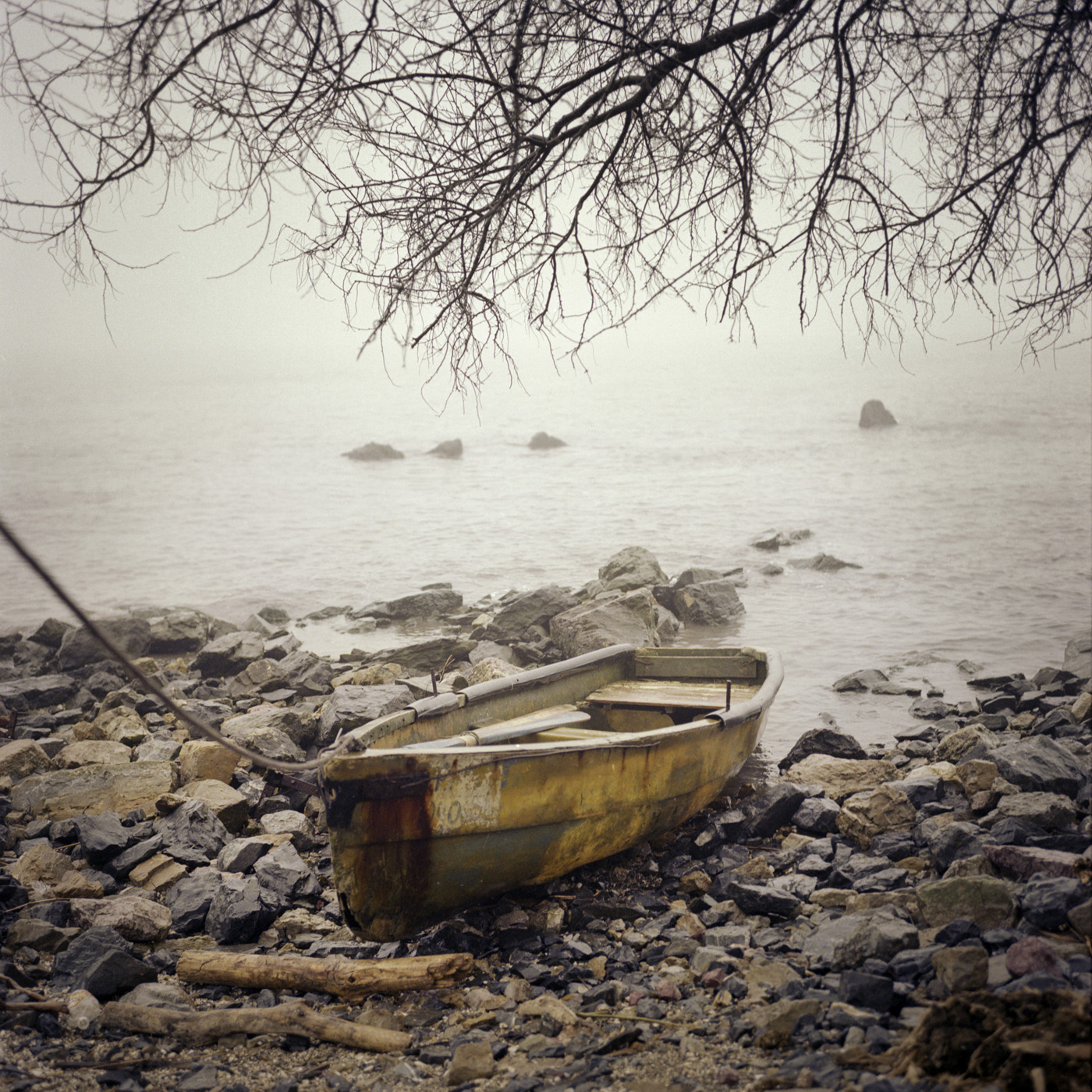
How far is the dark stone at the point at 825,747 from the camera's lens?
712 centimetres

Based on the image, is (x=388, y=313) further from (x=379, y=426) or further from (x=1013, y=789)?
(x=379, y=426)

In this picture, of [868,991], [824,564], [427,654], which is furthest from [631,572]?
[868,991]

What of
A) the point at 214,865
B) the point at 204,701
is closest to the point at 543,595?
the point at 204,701

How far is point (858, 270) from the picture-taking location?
4578mm

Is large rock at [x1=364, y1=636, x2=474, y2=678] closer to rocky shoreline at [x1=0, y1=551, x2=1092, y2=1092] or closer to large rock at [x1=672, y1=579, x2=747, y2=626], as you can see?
rocky shoreline at [x1=0, y1=551, x2=1092, y2=1092]

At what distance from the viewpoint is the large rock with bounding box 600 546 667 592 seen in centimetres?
1312

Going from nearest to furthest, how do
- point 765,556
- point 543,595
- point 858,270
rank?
point 858,270
point 543,595
point 765,556

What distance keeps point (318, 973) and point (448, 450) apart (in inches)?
1574

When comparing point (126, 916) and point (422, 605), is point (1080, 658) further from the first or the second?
point (126, 916)

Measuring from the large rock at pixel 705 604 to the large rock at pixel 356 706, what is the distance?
6540 millimetres

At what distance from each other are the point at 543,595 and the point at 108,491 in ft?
76.0

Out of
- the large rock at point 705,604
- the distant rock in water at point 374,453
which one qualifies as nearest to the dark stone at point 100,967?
the large rock at point 705,604

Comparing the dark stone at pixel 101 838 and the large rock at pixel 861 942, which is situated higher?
the large rock at pixel 861 942

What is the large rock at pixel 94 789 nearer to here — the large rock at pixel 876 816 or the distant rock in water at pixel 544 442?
the large rock at pixel 876 816
